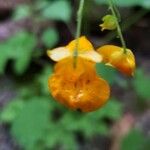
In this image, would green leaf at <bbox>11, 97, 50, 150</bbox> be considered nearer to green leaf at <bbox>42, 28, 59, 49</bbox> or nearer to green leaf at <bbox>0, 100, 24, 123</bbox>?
green leaf at <bbox>0, 100, 24, 123</bbox>

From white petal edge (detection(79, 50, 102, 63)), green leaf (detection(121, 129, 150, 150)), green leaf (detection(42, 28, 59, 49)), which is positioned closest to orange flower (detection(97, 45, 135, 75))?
white petal edge (detection(79, 50, 102, 63))

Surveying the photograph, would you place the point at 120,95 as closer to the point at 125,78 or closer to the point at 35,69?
the point at 125,78

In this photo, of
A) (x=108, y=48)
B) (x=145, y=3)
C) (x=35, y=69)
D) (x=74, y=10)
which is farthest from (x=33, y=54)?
(x=108, y=48)

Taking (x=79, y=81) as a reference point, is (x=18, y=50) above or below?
below

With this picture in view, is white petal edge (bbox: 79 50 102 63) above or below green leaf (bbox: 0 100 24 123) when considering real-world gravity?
above

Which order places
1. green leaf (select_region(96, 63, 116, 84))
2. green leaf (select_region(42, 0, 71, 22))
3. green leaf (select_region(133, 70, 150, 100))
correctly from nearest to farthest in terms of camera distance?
green leaf (select_region(96, 63, 116, 84)) < green leaf (select_region(133, 70, 150, 100)) < green leaf (select_region(42, 0, 71, 22))

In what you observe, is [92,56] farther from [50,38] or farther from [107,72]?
[50,38]

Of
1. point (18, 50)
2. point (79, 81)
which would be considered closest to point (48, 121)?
point (18, 50)

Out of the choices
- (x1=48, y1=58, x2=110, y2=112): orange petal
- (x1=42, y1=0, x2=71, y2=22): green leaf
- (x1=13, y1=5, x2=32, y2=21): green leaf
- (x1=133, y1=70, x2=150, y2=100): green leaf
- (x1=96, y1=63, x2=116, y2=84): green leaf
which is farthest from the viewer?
(x1=13, y1=5, x2=32, y2=21): green leaf
